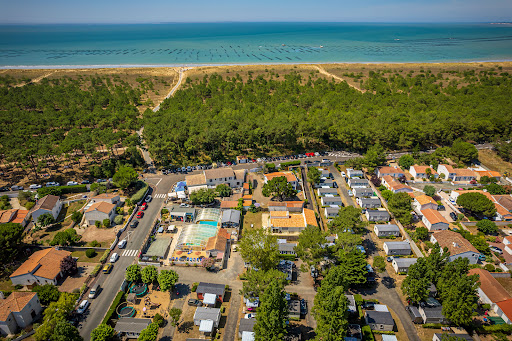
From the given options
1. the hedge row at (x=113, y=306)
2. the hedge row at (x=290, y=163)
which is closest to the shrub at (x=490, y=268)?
the hedge row at (x=290, y=163)

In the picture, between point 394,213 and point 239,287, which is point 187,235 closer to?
point 239,287

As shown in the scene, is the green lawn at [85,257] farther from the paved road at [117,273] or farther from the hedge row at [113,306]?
the hedge row at [113,306]

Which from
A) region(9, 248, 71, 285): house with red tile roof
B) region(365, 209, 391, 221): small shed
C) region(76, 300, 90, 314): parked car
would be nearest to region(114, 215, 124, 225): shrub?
region(9, 248, 71, 285): house with red tile roof

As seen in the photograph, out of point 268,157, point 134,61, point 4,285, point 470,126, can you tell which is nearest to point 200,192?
point 268,157

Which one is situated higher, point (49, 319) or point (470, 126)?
point (470, 126)

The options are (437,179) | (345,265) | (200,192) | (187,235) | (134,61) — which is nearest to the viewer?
(345,265)

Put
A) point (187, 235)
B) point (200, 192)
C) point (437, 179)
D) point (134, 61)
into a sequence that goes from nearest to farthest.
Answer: point (187, 235) → point (200, 192) → point (437, 179) → point (134, 61)
